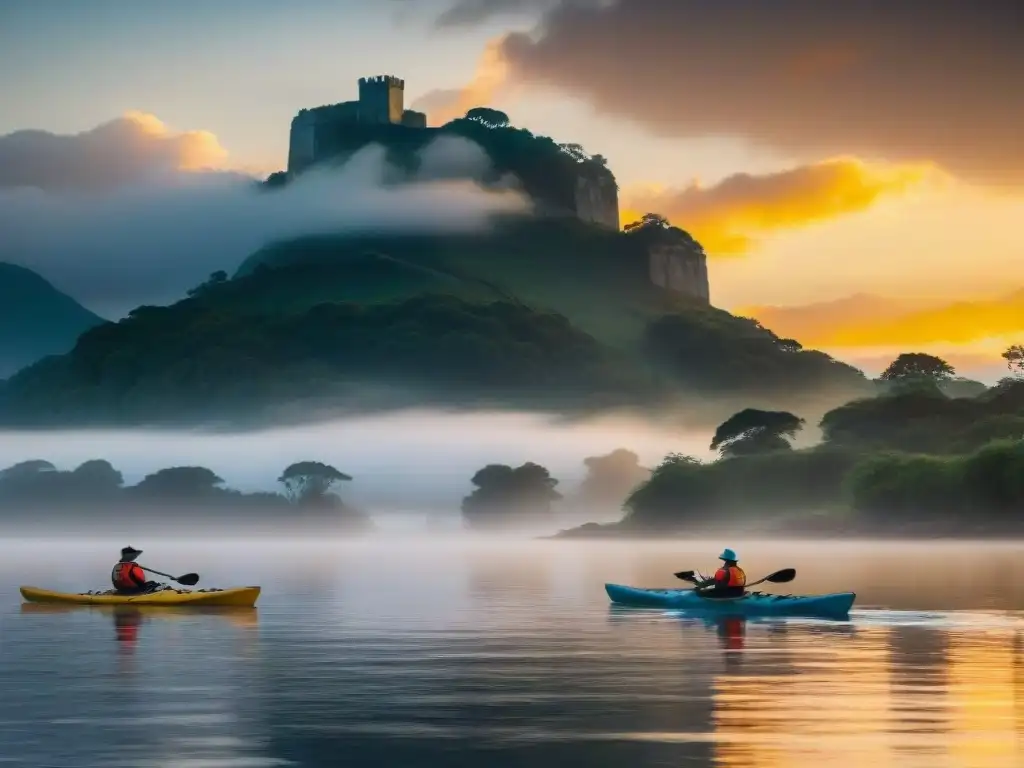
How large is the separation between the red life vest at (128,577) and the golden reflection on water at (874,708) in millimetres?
27494

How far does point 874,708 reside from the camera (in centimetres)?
3719

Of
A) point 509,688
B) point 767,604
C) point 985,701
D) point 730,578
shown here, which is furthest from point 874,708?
point 730,578

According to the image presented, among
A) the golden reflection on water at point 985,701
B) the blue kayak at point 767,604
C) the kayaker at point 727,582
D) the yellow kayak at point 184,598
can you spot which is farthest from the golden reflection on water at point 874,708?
the yellow kayak at point 184,598

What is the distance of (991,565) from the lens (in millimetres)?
139500

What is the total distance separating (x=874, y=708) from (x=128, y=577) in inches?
1576

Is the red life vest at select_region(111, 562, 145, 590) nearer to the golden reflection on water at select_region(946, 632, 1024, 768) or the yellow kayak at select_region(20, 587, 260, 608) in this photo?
the yellow kayak at select_region(20, 587, 260, 608)

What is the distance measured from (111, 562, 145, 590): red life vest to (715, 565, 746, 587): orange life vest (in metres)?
21.6

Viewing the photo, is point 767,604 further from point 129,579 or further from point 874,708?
point 874,708

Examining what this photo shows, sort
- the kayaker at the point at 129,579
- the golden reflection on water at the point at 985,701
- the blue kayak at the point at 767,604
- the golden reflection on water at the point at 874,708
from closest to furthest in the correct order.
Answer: the golden reflection on water at the point at 874,708 → the golden reflection on water at the point at 985,701 → the blue kayak at the point at 767,604 → the kayaker at the point at 129,579

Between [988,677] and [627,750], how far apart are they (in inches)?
601

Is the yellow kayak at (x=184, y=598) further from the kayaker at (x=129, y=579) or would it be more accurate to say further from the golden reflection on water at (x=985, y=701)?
the golden reflection on water at (x=985, y=701)

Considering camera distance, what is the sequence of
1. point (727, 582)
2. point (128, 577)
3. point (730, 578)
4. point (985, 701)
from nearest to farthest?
point (985, 701), point (727, 582), point (730, 578), point (128, 577)

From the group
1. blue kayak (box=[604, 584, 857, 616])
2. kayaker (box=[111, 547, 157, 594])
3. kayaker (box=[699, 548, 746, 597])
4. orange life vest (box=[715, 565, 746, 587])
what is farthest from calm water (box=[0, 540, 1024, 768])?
orange life vest (box=[715, 565, 746, 587])

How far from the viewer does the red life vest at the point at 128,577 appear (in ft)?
232
